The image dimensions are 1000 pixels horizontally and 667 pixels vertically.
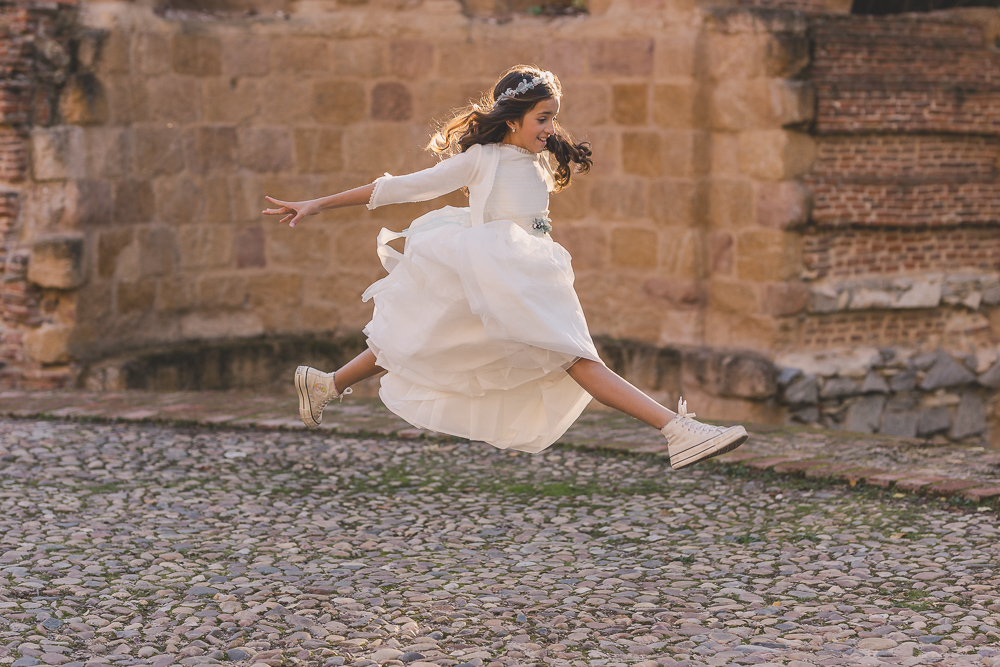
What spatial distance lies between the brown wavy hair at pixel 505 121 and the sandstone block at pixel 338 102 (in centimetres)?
429

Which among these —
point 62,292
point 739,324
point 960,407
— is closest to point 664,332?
point 739,324

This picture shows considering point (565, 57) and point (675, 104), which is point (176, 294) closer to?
point (565, 57)

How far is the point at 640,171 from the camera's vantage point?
28.2 ft

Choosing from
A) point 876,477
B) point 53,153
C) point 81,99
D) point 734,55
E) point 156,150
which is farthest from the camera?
point 156,150

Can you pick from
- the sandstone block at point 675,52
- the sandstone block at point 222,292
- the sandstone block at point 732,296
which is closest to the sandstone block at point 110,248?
the sandstone block at point 222,292

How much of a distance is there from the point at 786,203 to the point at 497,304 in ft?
13.9

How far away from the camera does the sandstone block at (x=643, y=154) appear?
8.51 meters

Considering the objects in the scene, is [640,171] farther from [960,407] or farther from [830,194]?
[960,407]

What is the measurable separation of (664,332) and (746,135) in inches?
60.4

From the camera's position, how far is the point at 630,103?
8.53m

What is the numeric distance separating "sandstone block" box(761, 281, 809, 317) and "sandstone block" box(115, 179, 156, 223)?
4.33 m

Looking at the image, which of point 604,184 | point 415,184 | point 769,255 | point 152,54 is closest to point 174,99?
point 152,54

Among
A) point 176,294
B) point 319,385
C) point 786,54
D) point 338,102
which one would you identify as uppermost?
point 786,54

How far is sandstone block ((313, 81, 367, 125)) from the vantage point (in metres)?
8.88
